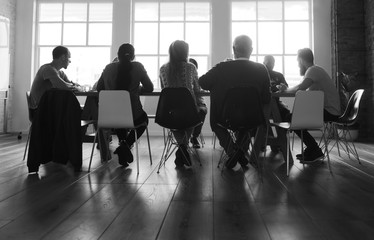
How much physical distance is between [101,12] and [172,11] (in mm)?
1738

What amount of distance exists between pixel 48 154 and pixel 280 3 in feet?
22.3

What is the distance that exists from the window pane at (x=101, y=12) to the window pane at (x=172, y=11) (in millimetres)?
1269

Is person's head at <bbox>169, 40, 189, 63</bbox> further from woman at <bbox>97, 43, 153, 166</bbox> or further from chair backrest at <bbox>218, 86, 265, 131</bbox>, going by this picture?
chair backrest at <bbox>218, 86, 265, 131</bbox>

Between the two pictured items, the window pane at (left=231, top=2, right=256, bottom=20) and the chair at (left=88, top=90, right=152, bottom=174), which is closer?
the chair at (left=88, top=90, right=152, bottom=174)

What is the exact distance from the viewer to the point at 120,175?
10.2 feet

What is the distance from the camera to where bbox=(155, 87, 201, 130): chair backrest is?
3.21 metres

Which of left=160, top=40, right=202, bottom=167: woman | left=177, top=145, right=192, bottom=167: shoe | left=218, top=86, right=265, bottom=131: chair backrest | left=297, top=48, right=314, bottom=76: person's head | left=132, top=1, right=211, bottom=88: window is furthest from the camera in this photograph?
left=132, top=1, right=211, bottom=88: window

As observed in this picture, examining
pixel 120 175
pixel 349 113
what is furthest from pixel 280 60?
pixel 120 175

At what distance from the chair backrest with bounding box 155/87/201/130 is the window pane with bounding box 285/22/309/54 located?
558 cm

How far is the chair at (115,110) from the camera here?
3.17 meters

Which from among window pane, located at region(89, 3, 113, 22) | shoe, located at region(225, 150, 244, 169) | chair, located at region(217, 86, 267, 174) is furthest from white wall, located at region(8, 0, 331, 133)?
chair, located at region(217, 86, 267, 174)

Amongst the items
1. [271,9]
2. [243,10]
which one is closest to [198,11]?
[243,10]

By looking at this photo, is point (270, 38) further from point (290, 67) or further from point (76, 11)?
point (76, 11)

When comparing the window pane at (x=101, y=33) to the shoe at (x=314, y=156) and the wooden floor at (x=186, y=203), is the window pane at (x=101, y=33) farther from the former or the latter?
the shoe at (x=314, y=156)
